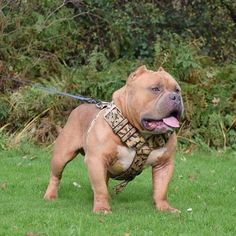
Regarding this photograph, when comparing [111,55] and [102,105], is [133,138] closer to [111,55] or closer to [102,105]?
[102,105]

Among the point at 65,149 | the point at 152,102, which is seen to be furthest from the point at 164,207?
the point at 65,149

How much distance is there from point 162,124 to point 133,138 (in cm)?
39

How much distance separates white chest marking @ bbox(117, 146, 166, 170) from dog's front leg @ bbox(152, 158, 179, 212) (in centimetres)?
14

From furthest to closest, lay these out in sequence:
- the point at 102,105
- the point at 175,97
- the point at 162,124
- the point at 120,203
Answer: the point at 120,203 → the point at 102,105 → the point at 162,124 → the point at 175,97

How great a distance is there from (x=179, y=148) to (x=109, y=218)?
615cm

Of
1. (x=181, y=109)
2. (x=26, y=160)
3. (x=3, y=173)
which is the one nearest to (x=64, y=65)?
(x=26, y=160)

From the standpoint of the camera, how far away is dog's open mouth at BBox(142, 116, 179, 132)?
715 cm

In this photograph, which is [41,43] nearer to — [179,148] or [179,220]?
[179,148]

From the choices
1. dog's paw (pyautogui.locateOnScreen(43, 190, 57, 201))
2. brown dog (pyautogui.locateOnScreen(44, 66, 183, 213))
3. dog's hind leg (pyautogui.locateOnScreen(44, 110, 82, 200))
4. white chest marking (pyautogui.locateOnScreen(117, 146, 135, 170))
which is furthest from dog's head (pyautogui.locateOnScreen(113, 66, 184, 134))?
dog's paw (pyautogui.locateOnScreen(43, 190, 57, 201))

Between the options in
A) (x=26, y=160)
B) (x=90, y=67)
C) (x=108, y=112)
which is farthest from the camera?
(x=90, y=67)

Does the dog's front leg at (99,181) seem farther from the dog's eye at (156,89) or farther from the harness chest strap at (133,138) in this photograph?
the dog's eye at (156,89)

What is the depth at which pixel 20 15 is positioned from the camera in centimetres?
1552

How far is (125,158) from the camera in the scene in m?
7.52

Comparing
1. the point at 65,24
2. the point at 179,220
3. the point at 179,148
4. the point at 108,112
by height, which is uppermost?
the point at 108,112
